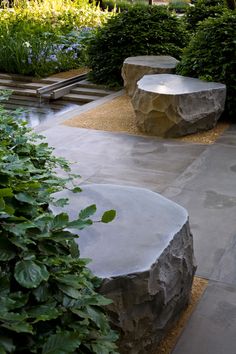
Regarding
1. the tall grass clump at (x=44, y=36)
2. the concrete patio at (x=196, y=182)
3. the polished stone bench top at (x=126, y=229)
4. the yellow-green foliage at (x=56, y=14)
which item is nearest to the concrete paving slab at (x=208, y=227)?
the concrete patio at (x=196, y=182)

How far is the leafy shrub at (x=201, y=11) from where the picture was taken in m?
11.0

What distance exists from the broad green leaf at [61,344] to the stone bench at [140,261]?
882 mm

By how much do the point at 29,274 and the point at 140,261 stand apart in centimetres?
101

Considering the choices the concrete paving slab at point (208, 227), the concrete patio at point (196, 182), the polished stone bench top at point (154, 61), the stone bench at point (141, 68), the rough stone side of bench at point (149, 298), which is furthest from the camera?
the polished stone bench top at point (154, 61)

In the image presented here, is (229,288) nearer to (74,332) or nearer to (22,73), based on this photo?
(74,332)

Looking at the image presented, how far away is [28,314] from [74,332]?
0.49ft

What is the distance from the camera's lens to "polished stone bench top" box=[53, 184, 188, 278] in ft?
8.15

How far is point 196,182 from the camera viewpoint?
5.19 m

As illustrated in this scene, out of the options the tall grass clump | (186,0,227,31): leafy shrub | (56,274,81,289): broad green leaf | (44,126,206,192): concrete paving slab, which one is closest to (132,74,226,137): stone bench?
(44,126,206,192): concrete paving slab

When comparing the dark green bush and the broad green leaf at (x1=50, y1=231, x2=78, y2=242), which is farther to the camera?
the dark green bush

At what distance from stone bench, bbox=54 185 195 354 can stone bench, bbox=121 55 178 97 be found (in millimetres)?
5792

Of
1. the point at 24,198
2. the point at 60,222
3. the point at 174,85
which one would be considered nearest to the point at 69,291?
the point at 60,222

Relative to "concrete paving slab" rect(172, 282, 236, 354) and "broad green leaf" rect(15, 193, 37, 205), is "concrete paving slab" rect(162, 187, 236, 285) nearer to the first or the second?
"concrete paving slab" rect(172, 282, 236, 354)

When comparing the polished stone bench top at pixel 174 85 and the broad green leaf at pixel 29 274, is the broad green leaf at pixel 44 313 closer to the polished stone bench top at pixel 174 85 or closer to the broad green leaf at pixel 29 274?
the broad green leaf at pixel 29 274
